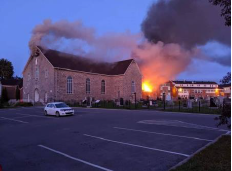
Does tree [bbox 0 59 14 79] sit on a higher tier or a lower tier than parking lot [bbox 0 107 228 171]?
higher

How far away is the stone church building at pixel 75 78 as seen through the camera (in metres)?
38.0

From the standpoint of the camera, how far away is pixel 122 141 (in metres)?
8.86

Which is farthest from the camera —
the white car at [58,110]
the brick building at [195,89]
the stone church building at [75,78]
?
the brick building at [195,89]

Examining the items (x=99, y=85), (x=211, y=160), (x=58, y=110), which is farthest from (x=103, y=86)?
(x=211, y=160)

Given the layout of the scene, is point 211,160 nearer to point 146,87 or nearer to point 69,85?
point 69,85

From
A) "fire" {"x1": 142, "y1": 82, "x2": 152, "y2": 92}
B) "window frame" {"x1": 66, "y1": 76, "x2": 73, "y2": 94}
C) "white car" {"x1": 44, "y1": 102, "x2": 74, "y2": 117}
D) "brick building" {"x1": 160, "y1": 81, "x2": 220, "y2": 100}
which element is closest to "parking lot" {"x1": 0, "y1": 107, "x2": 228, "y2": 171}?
"white car" {"x1": 44, "y1": 102, "x2": 74, "y2": 117}

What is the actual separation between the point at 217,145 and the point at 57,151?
5543 mm

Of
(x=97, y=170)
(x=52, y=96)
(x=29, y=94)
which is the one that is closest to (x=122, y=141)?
(x=97, y=170)

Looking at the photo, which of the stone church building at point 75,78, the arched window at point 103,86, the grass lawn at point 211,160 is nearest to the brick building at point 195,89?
the stone church building at point 75,78

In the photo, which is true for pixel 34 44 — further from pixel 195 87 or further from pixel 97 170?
pixel 195 87

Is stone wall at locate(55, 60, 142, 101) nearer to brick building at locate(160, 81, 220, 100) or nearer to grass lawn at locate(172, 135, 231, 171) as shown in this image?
grass lawn at locate(172, 135, 231, 171)

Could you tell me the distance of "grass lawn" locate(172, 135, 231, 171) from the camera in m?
5.23

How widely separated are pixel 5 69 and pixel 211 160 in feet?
262

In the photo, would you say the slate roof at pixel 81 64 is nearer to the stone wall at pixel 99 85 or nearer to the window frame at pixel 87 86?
the stone wall at pixel 99 85
